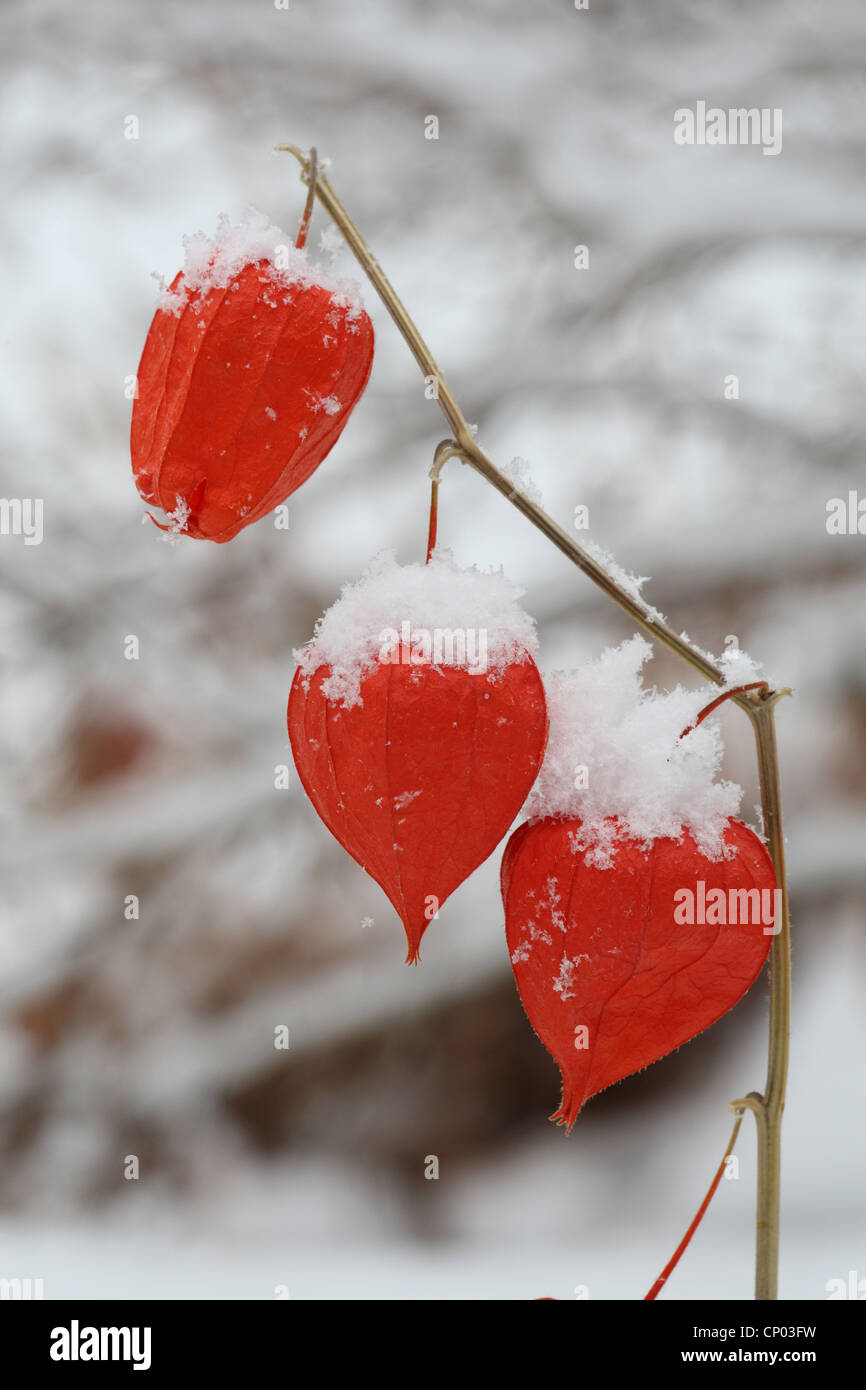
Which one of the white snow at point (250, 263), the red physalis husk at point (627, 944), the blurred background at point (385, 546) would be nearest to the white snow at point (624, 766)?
the red physalis husk at point (627, 944)

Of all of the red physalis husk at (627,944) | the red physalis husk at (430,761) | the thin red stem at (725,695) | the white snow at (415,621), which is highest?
the white snow at (415,621)

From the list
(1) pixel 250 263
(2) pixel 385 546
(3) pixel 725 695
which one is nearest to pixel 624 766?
(3) pixel 725 695

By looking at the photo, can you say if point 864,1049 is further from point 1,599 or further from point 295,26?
point 295,26

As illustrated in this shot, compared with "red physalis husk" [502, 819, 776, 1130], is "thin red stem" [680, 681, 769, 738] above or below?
above

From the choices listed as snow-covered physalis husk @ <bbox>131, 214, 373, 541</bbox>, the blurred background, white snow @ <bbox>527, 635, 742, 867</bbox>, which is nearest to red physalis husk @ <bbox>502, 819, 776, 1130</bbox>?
white snow @ <bbox>527, 635, 742, 867</bbox>

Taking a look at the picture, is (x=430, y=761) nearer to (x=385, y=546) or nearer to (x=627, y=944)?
(x=627, y=944)

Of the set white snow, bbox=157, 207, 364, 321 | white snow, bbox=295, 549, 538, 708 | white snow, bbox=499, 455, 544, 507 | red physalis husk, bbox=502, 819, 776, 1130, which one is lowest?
red physalis husk, bbox=502, 819, 776, 1130

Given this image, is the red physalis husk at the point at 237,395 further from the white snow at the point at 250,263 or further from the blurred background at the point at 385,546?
the blurred background at the point at 385,546

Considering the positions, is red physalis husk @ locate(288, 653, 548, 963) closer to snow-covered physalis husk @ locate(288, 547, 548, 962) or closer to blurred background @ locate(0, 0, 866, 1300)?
snow-covered physalis husk @ locate(288, 547, 548, 962)

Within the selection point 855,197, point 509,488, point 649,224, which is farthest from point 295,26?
point 509,488

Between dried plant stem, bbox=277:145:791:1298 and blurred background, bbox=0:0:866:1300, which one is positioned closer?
dried plant stem, bbox=277:145:791:1298
